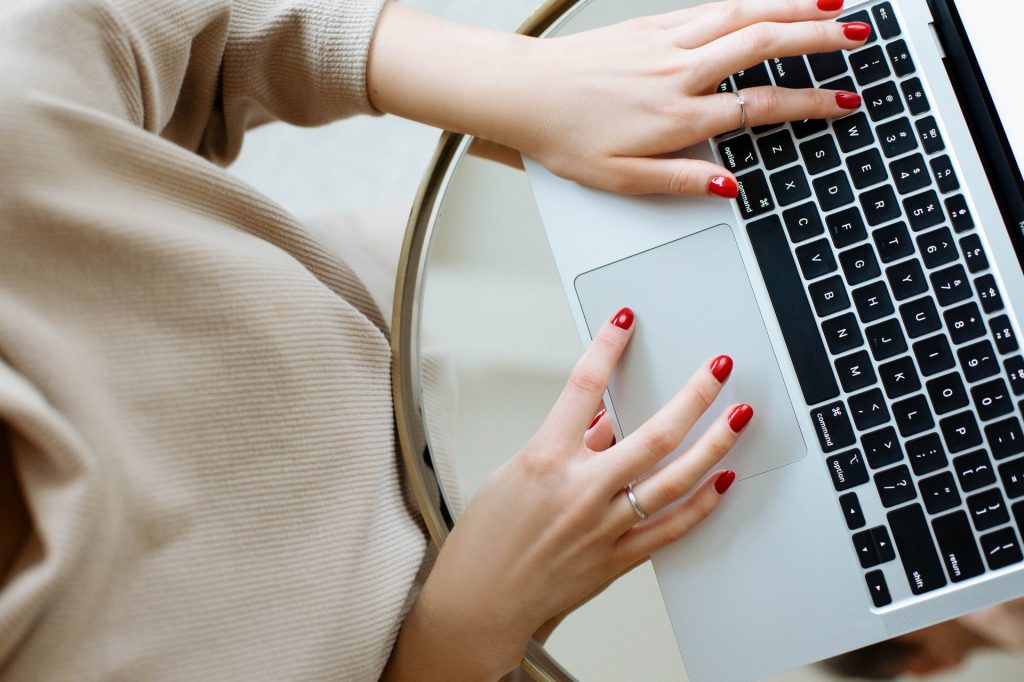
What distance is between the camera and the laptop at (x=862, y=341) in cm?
47

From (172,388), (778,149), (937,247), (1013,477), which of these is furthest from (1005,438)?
(172,388)

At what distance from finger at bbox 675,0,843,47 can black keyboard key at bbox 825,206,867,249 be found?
0.11m

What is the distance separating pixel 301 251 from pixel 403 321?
10cm

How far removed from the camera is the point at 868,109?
48 cm

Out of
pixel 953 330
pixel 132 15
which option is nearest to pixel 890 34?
pixel 953 330

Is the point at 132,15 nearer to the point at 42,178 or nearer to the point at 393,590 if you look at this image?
the point at 42,178

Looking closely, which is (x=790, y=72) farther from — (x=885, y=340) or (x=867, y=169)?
(x=885, y=340)

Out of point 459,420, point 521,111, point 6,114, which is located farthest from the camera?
point 459,420

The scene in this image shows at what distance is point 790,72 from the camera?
509 mm

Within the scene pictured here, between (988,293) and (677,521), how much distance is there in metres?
0.24

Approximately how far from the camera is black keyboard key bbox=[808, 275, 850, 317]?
48cm

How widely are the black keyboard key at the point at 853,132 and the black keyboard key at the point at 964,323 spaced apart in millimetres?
119

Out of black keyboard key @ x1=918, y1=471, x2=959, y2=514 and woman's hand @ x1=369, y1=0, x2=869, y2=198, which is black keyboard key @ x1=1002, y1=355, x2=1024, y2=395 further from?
woman's hand @ x1=369, y1=0, x2=869, y2=198

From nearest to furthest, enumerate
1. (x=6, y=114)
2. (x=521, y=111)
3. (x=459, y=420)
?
(x=6, y=114) < (x=521, y=111) < (x=459, y=420)
